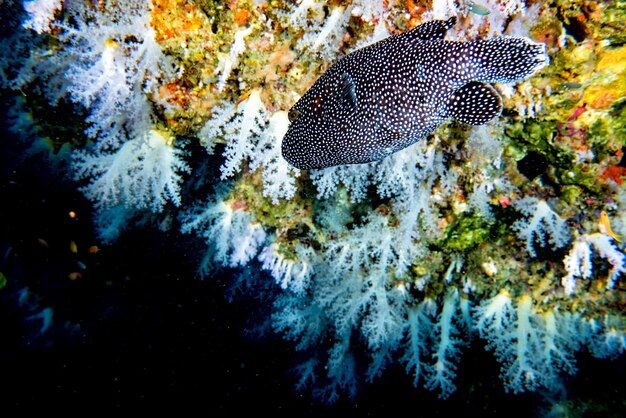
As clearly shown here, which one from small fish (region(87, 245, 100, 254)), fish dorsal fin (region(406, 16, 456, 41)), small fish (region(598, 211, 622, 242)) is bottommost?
small fish (region(87, 245, 100, 254))

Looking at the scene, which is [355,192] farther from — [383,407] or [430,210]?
[383,407]

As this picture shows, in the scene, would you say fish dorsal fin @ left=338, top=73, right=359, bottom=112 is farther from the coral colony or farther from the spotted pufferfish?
the coral colony

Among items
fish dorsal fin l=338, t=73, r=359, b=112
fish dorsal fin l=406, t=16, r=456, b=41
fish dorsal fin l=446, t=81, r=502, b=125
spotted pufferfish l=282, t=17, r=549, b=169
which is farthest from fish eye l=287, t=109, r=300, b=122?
fish dorsal fin l=446, t=81, r=502, b=125

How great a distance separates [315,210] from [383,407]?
7162 millimetres

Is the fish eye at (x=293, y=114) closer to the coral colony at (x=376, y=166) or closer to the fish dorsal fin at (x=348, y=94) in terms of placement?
the coral colony at (x=376, y=166)

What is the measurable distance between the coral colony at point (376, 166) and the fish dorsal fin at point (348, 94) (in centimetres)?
58

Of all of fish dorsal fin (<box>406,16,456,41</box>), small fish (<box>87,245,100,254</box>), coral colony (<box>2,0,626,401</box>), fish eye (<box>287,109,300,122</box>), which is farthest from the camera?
small fish (<box>87,245,100,254</box>)

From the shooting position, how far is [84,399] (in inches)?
366

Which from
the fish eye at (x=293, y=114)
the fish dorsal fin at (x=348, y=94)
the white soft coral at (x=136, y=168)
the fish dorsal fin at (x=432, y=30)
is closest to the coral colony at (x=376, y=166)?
the white soft coral at (x=136, y=168)

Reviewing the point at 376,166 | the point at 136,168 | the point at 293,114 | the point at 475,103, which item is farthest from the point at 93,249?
the point at 475,103

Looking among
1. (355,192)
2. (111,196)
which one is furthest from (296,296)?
(111,196)

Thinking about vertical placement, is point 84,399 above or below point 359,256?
below

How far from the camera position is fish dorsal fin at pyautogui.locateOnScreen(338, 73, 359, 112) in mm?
2209

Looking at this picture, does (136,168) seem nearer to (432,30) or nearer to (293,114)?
(293,114)
